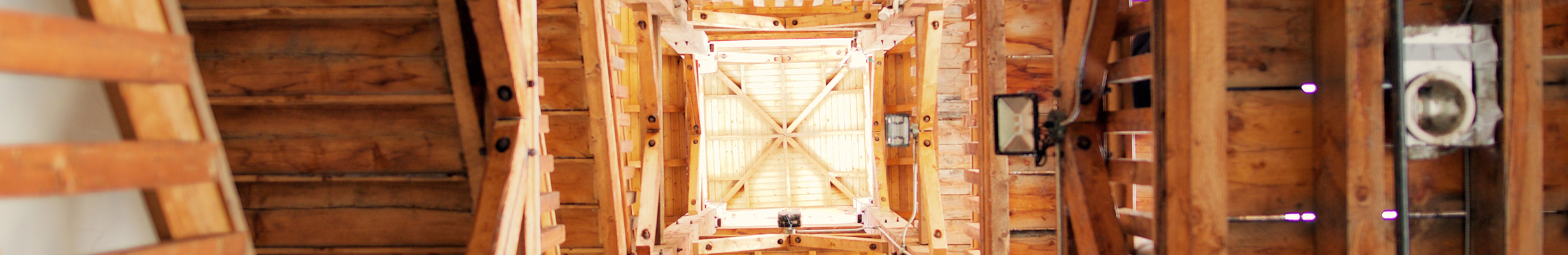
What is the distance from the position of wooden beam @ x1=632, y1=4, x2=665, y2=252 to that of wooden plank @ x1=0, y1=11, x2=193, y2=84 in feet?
16.7

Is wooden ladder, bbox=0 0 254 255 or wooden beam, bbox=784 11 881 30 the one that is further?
wooden beam, bbox=784 11 881 30

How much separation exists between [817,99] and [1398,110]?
12.0 metres

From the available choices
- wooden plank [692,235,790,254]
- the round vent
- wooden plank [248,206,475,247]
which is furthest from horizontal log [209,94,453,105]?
wooden plank [692,235,790,254]

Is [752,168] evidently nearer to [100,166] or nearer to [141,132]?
[141,132]

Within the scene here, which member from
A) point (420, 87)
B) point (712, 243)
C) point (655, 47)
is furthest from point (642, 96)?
point (420, 87)

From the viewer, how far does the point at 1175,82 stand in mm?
2857

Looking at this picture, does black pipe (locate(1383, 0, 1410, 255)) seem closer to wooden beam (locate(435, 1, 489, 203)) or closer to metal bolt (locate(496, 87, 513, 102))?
metal bolt (locate(496, 87, 513, 102))

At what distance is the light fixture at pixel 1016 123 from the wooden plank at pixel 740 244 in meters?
5.79

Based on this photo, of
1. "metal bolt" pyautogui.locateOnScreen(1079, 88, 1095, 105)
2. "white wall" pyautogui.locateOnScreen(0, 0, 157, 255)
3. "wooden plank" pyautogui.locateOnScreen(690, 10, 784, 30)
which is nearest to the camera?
"white wall" pyautogui.locateOnScreen(0, 0, 157, 255)

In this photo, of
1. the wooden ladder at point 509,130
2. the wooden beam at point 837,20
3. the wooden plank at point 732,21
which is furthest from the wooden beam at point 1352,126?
the wooden plank at point 732,21

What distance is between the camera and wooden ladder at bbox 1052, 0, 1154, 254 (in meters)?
3.28

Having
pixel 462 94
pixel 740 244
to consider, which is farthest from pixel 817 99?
pixel 462 94

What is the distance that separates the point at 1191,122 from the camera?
2.80 m

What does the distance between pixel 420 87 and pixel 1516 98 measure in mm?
4225
